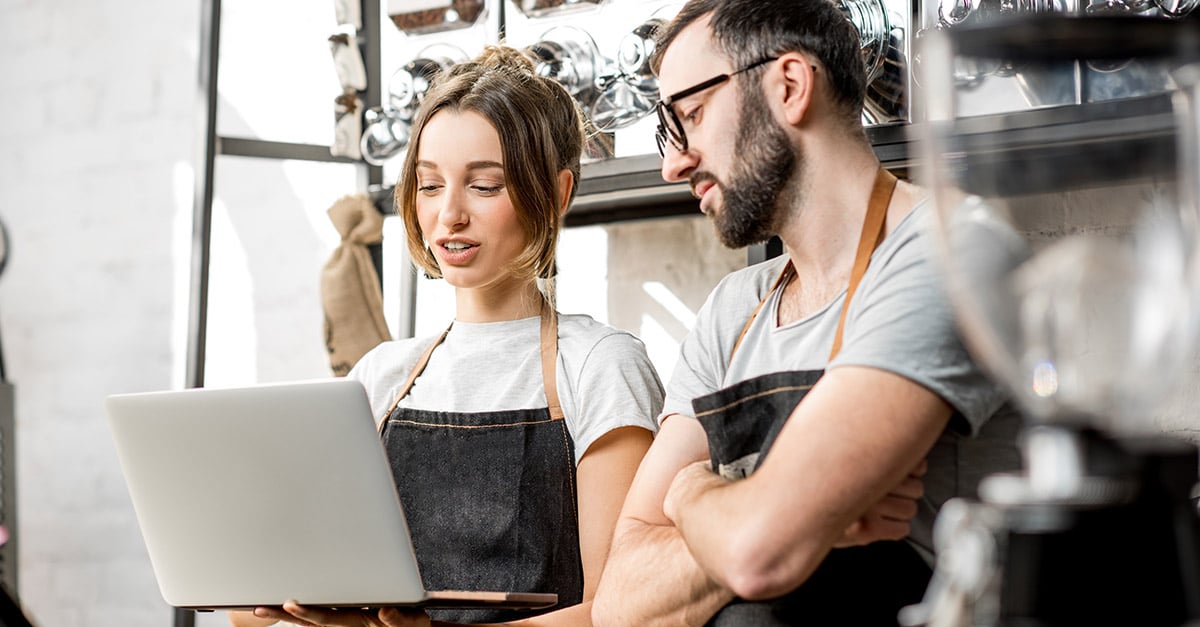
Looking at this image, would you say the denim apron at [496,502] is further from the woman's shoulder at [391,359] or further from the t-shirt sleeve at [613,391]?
the woman's shoulder at [391,359]

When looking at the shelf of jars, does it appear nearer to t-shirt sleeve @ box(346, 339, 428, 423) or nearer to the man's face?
the man's face

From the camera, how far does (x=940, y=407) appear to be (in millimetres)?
1127

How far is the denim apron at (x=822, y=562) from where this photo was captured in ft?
3.98

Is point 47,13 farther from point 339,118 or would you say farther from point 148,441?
point 148,441

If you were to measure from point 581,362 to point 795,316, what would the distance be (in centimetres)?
43

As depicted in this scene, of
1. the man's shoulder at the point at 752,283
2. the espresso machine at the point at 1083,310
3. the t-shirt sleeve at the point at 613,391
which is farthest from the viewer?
the t-shirt sleeve at the point at 613,391

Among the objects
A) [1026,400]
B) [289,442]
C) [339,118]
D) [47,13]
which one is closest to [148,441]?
[289,442]

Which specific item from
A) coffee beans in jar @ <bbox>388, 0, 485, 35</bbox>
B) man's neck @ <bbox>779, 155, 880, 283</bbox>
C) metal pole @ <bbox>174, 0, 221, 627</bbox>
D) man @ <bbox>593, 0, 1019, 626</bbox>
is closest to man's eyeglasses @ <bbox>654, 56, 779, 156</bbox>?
man @ <bbox>593, 0, 1019, 626</bbox>

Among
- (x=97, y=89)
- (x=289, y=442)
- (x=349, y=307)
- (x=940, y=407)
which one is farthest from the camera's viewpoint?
(x=97, y=89)

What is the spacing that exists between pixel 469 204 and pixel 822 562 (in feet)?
2.54

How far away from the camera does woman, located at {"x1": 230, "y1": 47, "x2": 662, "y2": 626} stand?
1.67 meters

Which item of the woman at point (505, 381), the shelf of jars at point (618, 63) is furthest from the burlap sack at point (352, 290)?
the woman at point (505, 381)

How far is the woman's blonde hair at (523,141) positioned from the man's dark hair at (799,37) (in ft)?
1.37

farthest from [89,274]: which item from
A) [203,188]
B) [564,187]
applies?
[564,187]
